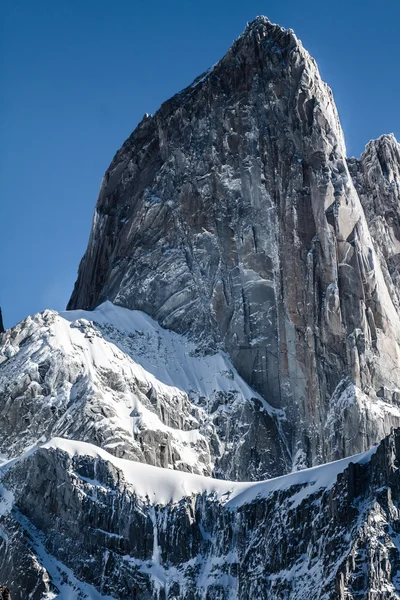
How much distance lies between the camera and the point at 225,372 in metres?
172

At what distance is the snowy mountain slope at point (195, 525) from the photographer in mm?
138750

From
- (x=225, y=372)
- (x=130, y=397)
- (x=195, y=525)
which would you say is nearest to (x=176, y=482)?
(x=195, y=525)

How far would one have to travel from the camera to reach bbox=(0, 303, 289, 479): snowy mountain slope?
160m

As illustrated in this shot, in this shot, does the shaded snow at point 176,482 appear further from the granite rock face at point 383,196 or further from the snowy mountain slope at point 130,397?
the granite rock face at point 383,196

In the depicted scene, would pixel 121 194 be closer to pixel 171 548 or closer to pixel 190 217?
pixel 190 217

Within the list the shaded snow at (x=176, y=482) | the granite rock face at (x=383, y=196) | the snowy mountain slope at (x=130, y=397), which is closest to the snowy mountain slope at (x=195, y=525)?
the shaded snow at (x=176, y=482)

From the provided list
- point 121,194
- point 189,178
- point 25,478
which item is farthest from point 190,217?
point 25,478

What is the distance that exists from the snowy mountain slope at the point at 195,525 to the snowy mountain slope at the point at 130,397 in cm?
592

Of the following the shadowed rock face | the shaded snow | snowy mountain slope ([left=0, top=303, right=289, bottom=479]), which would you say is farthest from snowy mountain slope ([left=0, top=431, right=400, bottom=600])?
the shadowed rock face

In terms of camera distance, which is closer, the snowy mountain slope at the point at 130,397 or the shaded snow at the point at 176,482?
→ the shaded snow at the point at 176,482

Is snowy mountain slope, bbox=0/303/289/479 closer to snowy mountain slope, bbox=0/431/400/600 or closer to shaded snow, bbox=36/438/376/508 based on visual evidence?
shaded snow, bbox=36/438/376/508

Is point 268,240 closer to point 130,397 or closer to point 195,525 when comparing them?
point 130,397

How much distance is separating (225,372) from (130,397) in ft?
41.4

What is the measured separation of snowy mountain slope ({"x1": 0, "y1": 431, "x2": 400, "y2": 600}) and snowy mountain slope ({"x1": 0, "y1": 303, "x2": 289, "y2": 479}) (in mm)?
5917
